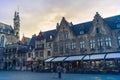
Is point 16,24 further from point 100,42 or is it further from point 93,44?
point 100,42

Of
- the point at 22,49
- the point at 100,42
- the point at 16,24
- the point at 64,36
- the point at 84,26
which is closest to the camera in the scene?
the point at 100,42

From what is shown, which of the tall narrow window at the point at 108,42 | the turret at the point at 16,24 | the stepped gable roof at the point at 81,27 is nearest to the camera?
the tall narrow window at the point at 108,42

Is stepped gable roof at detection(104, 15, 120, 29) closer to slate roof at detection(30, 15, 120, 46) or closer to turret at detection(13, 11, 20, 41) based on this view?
slate roof at detection(30, 15, 120, 46)

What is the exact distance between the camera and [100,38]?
4516 centimetres

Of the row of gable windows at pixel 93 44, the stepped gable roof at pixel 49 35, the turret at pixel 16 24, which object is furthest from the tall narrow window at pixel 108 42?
the turret at pixel 16 24

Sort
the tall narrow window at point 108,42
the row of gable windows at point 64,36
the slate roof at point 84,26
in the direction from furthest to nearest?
the row of gable windows at point 64,36
the slate roof at point 84,26
the tall narrow window at point 108,42

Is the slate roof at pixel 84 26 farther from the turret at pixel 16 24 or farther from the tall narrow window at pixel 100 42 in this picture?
the turret at pixel 16 24

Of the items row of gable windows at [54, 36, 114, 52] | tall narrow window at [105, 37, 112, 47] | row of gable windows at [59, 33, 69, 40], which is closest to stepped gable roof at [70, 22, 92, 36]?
row of gable windows at [59, 33, 69, 40]

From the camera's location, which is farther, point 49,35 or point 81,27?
point 49,35

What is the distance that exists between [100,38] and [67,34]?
11302 millimetres

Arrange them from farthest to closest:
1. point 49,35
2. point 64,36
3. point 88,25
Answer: point 49,35 < point 64,36 < point 88,25

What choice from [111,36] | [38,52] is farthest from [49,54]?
[111,36]

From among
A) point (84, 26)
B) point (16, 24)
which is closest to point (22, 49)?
point (16, 24)

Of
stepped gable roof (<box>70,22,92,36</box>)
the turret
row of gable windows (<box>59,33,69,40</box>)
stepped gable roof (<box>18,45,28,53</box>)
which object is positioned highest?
the turret
